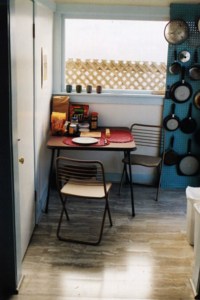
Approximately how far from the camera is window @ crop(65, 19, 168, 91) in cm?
430

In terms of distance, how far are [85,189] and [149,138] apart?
1539 mm

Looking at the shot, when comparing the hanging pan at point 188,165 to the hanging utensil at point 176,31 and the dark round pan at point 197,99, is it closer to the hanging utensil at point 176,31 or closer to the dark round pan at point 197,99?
the dark round pan at point 197,99

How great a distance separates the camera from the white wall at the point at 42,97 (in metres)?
3.28

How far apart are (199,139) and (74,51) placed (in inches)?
71.1

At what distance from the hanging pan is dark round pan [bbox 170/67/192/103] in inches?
20.2

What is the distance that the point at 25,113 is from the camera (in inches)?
111

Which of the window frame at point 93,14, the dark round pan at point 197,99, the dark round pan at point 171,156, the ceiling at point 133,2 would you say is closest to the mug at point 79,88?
the window frame at point 93,14

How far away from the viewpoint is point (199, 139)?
14.2 feet

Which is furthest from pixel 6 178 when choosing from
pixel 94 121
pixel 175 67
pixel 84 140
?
pixel 175 67

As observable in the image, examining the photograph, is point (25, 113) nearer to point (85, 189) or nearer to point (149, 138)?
point (85, 189)

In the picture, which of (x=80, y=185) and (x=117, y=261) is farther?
(x=80, y=185)

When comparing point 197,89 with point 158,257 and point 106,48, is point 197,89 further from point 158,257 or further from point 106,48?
point 158,257

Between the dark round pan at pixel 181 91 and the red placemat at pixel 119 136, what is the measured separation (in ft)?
2.27

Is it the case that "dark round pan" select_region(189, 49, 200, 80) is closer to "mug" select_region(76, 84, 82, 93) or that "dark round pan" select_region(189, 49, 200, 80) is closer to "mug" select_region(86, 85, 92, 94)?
"mug" select_region(86, 85, 92, 94)
